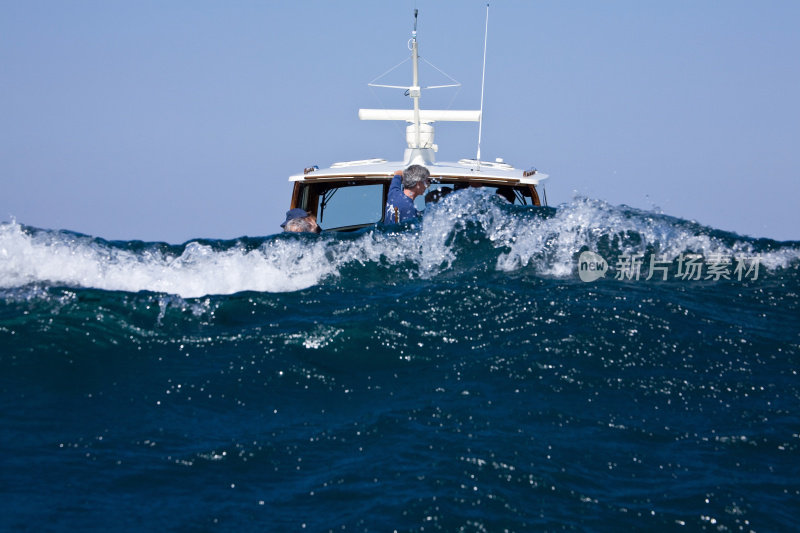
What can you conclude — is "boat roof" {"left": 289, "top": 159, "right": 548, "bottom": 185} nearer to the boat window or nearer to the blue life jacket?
the boat window

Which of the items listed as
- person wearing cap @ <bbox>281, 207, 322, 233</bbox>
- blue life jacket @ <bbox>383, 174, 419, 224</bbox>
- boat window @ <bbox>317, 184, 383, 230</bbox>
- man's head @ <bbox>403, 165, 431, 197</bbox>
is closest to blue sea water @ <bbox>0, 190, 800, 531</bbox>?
blue life jacket @ <bbox>383, 174, 419, 224</bbox>

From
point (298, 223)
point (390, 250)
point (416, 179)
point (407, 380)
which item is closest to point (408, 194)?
point (416, 179)

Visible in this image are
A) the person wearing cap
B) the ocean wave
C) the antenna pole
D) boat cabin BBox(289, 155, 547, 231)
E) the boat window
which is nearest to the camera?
the ocean wave

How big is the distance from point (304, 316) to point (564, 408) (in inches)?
81.7

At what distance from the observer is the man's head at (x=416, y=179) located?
7.98m

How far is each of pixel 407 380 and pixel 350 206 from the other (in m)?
5.74

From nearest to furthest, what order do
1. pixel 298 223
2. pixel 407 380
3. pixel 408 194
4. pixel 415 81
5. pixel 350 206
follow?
pixel 407 380 → pixel 298 223 → pixel 408 194 → pixel 350 206 → pixel 415 81

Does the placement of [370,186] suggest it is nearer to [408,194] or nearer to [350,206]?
[350,206]

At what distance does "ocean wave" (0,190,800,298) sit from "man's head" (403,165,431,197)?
1.41 feet

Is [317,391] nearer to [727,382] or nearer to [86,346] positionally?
[86,346]

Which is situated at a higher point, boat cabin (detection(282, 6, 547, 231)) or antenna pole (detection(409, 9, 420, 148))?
antenna pole (detection(409, 9, 420, 148))

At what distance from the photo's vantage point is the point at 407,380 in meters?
4.52

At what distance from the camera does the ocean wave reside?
6.35 m

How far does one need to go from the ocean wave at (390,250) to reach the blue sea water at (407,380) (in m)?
0.03
